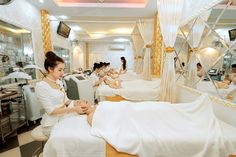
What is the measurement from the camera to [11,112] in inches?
89.1

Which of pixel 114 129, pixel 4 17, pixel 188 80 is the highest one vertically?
pixel 4 17

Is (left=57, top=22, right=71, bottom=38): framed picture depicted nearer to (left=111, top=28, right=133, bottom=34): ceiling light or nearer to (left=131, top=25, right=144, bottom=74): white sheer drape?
(left=111, top=28, right=133, bottom=34): ceiling light

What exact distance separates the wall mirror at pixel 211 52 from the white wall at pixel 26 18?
294 cm

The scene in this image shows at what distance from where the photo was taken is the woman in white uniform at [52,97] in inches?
53.9

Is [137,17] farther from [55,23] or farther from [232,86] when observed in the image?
[232,86]

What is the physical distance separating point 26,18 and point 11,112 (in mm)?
2054

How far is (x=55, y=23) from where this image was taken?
4.76 metres

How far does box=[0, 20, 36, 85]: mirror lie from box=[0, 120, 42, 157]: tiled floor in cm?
88

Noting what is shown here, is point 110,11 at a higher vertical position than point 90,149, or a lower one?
higher

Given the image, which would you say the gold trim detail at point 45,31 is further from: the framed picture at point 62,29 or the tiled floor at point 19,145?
the tiled floor at point 19,145

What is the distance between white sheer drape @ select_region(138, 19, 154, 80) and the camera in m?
4.01

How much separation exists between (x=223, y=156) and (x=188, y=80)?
46.4 inches

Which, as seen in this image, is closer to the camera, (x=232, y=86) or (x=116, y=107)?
(x=232, y=86)

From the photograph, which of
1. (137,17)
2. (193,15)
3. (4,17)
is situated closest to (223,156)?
(193,15)
